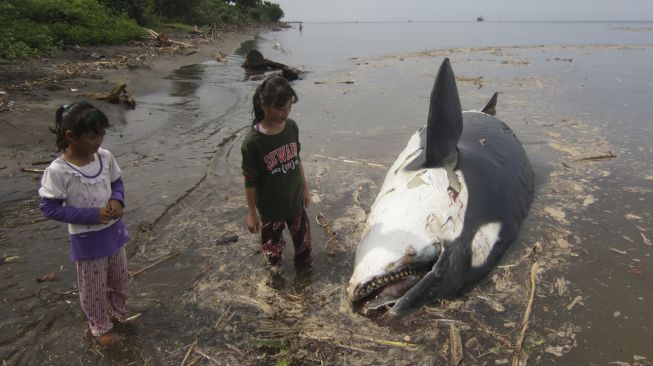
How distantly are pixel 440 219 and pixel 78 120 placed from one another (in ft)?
9.17

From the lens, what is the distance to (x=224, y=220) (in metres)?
5.11

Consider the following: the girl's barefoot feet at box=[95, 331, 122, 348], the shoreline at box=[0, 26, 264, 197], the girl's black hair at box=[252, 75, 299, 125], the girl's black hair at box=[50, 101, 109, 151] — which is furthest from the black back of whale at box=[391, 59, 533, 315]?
the shoreline at box=[0, 26, 264, 197]

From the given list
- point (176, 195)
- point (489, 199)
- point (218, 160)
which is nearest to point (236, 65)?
point (218, 160)

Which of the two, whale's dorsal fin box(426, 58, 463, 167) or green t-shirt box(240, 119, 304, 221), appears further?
whale's dorsal fin box(426, 58, 463, 167)

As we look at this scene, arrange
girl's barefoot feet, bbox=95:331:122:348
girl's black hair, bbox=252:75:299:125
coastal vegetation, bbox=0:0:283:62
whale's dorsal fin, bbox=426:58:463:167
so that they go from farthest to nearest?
coastal vegetation, bbox=0:0:283:62 → whale's dorsal fin, bbox=426:58:463:167 → girl's black hair, bbox=252:75:299:125 → girl's barefoot feet, bbox=95:331:122:348

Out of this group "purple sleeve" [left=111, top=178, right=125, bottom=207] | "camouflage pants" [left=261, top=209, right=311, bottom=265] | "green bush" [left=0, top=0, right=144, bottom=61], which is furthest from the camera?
"green bush" [left=0, top=0, right=144, bottom=61]

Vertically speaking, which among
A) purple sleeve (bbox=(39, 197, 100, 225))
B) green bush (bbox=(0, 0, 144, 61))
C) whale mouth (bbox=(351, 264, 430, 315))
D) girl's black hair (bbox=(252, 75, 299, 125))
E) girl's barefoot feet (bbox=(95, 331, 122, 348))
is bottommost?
girl's barefoot feet (bbox=(95, 331, 122, 348))

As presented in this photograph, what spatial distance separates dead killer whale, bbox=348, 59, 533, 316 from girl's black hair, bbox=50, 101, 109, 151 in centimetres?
222

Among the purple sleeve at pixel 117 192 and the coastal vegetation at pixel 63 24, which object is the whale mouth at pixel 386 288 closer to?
the purple sleeve at pixel 117 192

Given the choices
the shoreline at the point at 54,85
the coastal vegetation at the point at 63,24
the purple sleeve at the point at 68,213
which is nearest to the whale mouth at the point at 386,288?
the purple sleeve at the point at 68,213

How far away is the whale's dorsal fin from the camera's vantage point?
4477mm

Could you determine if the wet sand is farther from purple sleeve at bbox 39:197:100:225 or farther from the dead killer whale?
purple sleeve at bbox 39:197:100:225

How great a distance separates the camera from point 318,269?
4.27 metres

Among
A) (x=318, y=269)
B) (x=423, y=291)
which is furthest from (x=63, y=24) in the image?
(x=423, y=291)
